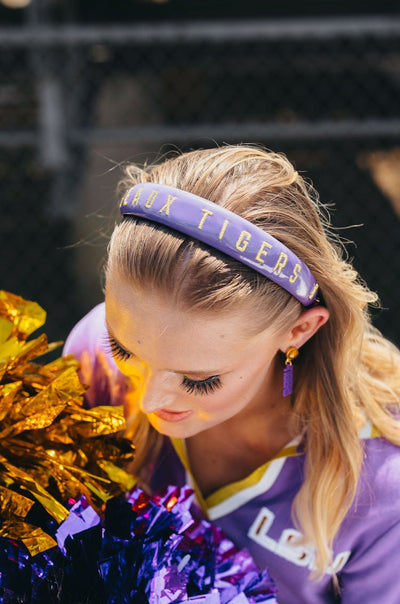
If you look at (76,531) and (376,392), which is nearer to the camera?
(76,531)

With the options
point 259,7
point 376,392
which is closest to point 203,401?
point 376,392

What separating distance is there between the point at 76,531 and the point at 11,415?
6.9 inches

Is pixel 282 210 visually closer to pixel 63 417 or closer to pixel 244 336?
pixel 244 336

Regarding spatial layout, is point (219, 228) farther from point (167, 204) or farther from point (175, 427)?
point (175, 427)

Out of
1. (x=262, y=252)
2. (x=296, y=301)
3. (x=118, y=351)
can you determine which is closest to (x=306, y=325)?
(x=296, y=301)

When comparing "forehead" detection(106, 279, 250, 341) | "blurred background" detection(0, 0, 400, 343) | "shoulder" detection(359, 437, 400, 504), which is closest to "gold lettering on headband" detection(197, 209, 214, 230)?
"forehead" detection(106, 279, 250, 341)

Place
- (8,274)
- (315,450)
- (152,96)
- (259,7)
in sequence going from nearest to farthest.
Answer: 1. (315,450)
2. (8,274)
3. (259,7)
4. (152,96)

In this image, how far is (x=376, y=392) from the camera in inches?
47.5

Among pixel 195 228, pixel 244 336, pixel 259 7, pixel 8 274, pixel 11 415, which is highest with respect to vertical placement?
pixel 195 228

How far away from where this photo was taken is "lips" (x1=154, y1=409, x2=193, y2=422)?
101 centimetres

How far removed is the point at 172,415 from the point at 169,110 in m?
5.56

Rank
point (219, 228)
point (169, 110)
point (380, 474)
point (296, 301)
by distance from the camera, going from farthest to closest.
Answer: point (169, 110)
point (380, 474)
point (296, 301)
point (219, 228)

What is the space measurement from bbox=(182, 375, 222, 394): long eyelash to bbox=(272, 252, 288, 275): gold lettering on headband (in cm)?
17

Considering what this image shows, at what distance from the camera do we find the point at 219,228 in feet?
2.97
